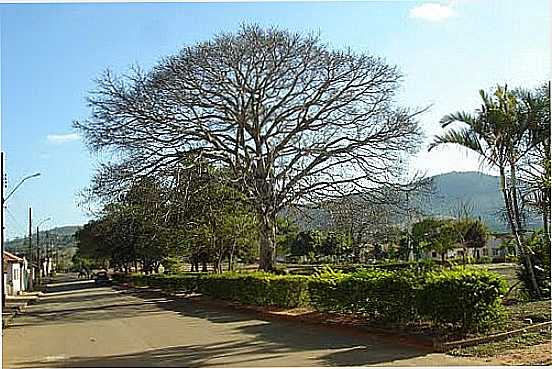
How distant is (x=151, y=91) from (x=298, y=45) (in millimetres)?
4873

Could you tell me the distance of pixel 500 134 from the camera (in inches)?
657

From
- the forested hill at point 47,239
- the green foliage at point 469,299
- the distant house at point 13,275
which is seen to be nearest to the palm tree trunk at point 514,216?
the green foliage at point 469,299

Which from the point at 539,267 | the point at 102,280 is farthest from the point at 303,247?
the point at 539,267

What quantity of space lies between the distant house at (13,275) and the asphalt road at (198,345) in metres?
27.6

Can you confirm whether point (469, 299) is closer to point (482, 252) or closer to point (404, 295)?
point (404, 295)

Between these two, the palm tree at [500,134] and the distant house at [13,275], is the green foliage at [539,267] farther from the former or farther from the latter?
the distant house at [13,275]

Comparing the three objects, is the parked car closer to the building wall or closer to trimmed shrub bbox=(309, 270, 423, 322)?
the building wall

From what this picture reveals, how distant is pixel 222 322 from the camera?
19672mm

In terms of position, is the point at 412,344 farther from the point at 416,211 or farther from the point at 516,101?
the point at 416,211

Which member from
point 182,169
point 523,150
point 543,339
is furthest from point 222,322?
point 543,339

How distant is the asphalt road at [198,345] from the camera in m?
11.8

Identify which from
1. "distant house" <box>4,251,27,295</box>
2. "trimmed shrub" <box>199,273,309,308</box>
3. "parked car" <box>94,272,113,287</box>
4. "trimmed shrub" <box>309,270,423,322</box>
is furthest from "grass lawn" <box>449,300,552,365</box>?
"parked car" <box>94,272,113,287</box>

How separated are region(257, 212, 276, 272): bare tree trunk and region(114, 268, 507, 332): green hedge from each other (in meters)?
4.65

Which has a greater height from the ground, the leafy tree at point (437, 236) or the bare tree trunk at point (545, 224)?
the leafy tree at point (437, 236)
